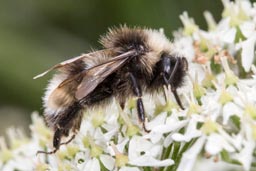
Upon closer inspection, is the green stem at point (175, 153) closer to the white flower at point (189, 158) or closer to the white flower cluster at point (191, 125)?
the white flower cluster at point (191, 125)

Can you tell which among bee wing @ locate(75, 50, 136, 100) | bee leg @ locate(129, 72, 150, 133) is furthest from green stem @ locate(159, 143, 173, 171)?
bee wing @ locate(75, 50, 136, 100)

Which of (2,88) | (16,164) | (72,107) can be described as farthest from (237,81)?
(2,88)

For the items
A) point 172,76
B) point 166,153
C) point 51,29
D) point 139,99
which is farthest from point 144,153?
point 51,29

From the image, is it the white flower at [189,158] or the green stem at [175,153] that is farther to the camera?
the green stem at [175,153]

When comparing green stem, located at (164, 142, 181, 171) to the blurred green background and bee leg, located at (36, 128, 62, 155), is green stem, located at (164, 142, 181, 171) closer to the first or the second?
bee leg, located at (36, 128, 62, 155)

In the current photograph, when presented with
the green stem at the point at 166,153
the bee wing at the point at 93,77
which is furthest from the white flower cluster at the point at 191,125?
the bee wing at the point at 93,77

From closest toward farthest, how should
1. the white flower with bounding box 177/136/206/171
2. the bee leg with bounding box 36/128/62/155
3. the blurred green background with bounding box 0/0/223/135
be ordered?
the white flower with bounding box 177/136/206/171
the bee leg with bounding box 36/128/62/155
the blurred green background with bounding box 0/0/223/135

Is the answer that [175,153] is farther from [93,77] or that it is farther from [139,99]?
[93,77]
